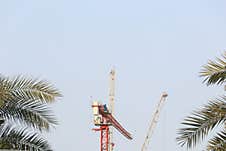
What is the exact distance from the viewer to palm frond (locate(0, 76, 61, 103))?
1180 cm

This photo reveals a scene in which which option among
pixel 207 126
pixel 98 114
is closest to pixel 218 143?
pixel 207 126

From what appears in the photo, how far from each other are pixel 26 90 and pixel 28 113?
0.49 meters

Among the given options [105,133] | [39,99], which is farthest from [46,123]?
[105,133]

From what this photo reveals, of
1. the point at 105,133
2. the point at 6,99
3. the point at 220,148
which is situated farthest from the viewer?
the point at 105,133

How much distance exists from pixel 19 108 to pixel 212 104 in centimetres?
410

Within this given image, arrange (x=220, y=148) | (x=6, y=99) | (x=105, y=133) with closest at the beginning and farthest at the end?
(x=220, y=148), (x=6, y=99), (x=105, y=133)

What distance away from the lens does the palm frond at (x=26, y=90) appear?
1180 cm

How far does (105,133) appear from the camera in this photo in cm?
6775

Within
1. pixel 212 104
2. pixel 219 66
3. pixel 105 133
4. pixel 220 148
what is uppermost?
pixel 105 133

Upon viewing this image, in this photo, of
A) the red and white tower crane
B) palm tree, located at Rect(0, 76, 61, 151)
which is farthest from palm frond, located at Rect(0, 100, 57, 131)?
the red and white tower crane

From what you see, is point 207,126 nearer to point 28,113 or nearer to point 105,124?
point 28,113

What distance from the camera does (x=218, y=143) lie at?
1029 centimetres

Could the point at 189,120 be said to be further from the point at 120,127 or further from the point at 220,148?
the point at 120,127

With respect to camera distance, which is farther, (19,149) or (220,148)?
(19,149)
